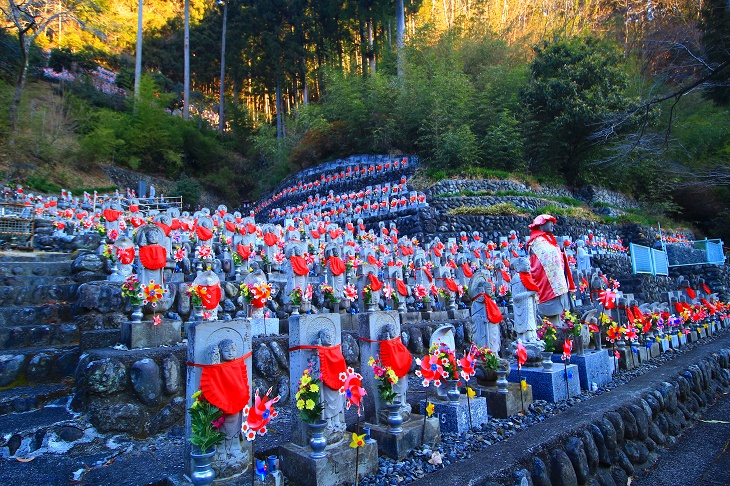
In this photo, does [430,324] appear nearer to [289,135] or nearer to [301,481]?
[301,481]

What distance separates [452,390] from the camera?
15.9ft

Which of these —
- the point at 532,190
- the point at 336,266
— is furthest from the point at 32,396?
the point at 532,190

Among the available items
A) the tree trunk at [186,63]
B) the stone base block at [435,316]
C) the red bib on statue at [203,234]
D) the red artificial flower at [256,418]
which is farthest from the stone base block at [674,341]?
the tree trunk at [186,63]

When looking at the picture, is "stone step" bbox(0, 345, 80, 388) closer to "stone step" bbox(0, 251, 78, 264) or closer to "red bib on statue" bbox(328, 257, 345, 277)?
"stone step" bbox(0, 251, 78, 264)

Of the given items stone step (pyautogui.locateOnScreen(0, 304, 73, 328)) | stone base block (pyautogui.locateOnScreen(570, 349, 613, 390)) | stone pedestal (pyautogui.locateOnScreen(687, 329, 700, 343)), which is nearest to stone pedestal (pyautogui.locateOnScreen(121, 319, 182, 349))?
stone step (pyautogui.locateOnScreen(0, 304, 73, 328))

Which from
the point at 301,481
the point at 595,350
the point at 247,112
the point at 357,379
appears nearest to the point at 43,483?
the point at 301,481

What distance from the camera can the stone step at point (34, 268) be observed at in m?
7.64

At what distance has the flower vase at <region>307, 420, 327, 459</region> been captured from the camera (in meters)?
3.47

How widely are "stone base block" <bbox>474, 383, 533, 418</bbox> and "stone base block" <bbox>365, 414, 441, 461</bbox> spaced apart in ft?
3.50

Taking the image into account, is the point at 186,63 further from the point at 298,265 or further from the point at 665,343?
the point at 665,343

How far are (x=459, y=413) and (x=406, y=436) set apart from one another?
820 millimetres

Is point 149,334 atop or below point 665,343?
atop

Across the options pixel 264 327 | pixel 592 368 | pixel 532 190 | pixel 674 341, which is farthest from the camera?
pixel 532 190

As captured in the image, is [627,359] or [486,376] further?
[627,359]
